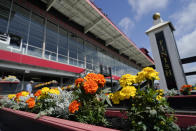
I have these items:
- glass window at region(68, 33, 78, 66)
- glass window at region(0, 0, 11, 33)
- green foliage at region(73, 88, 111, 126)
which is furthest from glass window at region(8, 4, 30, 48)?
green foliage at region(73, 88, 111, 126)

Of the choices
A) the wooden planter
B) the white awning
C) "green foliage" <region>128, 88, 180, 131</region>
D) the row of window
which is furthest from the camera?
the white awning

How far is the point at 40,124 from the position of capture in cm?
141

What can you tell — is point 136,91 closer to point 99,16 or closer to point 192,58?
point 99,16

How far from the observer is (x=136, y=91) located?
108cm

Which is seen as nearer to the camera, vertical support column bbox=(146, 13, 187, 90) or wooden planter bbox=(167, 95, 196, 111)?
wooden planter bbox=(167, 95, 196, 111)

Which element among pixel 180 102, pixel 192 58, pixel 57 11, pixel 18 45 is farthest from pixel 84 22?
pixel 192 58

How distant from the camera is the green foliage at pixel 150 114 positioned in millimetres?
857

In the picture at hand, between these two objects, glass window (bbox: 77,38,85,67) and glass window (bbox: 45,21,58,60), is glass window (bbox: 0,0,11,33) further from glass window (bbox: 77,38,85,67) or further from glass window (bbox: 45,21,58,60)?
glass window (bbox: 77,38,85,67)

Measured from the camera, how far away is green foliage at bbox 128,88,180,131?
0.86 metres

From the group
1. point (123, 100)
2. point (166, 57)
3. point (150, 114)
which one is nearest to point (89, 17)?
point (166, 57)

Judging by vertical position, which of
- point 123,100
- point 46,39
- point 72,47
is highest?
point 46,39

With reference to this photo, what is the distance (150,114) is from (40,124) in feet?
4.85

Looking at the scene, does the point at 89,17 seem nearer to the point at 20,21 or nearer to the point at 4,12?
the point at 20,21

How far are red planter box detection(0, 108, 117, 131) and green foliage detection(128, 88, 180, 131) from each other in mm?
Result: 306
